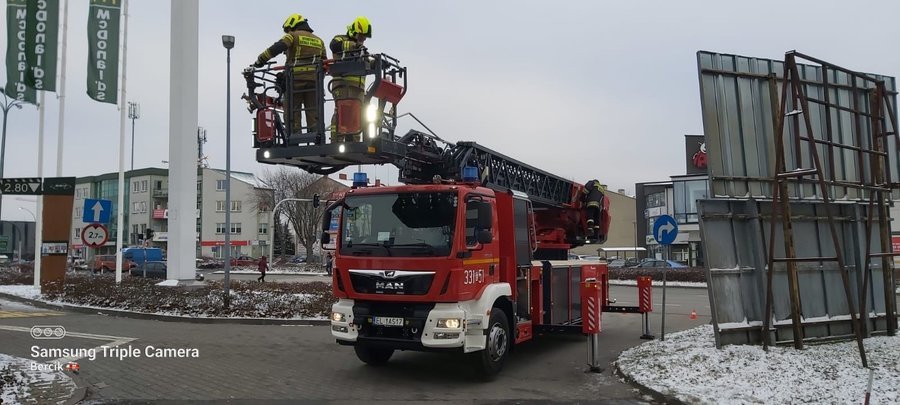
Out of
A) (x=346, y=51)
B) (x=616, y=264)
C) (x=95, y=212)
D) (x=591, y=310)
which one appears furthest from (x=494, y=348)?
(x=616, y=264)

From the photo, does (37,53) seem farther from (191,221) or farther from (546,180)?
(546,180)

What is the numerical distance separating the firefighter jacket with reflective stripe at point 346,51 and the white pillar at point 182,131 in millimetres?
13839

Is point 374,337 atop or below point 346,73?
below

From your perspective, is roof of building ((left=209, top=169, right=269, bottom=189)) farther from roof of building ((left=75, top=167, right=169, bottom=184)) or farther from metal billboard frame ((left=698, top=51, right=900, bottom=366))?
metal billboard frame ((left=698, top=51, right=900, bottom=366))

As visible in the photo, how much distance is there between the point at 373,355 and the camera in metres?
9.70

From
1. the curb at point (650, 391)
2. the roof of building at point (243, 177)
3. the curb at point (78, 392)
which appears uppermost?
the roof of building at point (243, 177)

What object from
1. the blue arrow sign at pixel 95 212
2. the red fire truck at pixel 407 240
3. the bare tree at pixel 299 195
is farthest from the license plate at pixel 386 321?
the bare tree at pixel 299 195

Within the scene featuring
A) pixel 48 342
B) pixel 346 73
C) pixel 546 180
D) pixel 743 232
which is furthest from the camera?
pixel 546 180

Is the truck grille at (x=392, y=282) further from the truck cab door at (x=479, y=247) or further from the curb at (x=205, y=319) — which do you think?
the curb at (x=205, y=319)

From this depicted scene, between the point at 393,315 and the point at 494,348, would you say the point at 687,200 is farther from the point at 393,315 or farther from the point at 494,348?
the point at 393,315

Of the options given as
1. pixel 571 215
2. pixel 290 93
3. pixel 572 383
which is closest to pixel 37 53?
pixel 290 93

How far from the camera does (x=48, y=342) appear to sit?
11789 mm

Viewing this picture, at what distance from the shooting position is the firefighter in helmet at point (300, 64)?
342 inches

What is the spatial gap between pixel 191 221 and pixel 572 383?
16332mm
